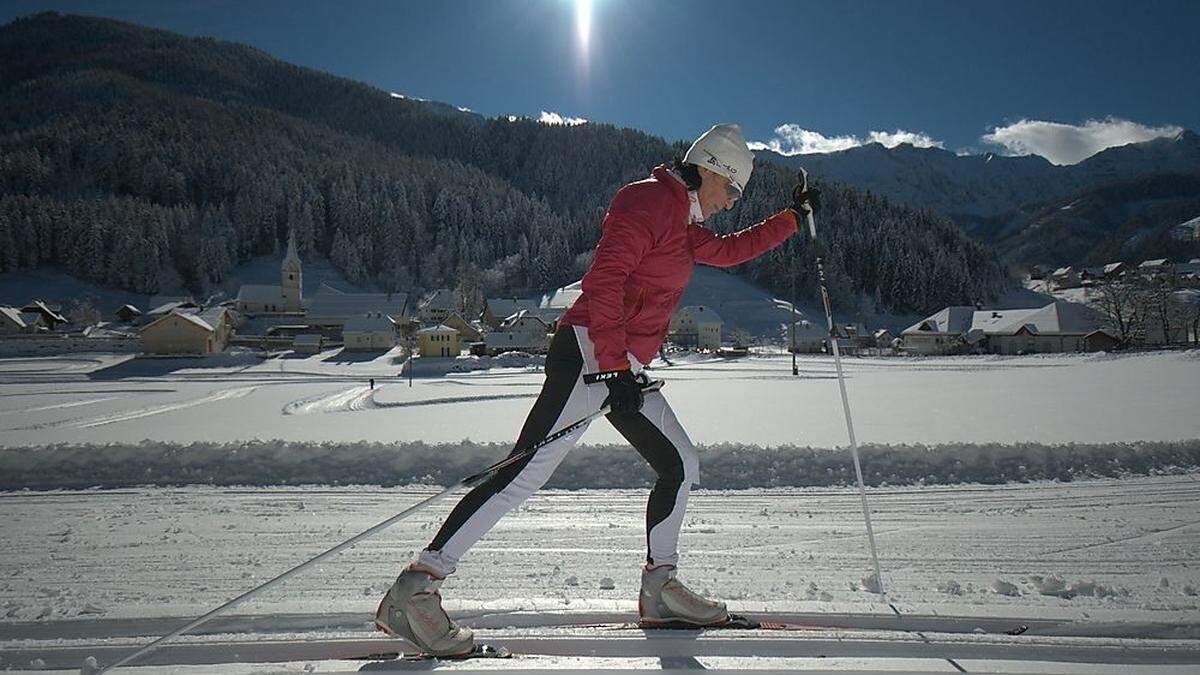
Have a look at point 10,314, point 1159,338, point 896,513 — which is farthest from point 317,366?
point 1159,338

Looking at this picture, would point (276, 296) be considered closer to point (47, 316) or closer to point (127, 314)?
point (127, 314)

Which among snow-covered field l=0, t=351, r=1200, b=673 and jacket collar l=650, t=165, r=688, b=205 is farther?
jacket collar l=650, t=165, r=688, b=205

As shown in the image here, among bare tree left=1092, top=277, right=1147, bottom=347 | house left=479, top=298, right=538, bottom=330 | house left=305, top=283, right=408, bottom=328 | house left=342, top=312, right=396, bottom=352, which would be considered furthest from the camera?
house left=479, top=298, right=538, bottom=330

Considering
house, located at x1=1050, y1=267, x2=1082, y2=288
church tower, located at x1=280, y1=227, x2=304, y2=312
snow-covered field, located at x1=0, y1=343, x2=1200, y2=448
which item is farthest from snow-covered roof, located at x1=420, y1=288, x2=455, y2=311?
house, located at x1=1050, y1=267, x2=1082, y2=288

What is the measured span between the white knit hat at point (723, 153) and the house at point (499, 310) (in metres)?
85.1

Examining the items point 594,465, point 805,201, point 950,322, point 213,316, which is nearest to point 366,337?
point 213,316

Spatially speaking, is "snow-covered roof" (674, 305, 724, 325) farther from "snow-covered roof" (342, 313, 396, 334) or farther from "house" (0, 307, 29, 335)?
"house" (0, 307, 29, 335)

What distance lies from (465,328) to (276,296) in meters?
32.7

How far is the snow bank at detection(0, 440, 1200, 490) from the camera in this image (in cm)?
711

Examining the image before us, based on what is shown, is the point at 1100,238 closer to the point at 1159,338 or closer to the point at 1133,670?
the point at 1159,338

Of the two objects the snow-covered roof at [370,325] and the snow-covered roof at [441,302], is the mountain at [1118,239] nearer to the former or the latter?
the snow-covered roof at [441,302]

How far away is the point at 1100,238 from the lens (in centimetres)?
18412

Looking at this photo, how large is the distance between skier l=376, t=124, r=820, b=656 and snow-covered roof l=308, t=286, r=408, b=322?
3173 inches

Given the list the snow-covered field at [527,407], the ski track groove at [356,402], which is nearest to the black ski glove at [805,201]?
the snow-covered field at [527,407]
